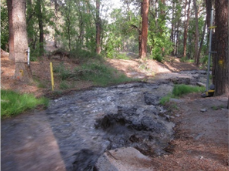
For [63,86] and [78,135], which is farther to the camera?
[63,86]

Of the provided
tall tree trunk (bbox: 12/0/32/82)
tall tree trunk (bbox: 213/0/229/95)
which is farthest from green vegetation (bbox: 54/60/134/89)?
tall tree trunk (bbox: 213/0/229/95)

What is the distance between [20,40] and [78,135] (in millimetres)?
6548

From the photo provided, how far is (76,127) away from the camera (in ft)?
17.2

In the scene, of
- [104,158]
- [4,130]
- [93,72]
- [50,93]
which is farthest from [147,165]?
[93,72]

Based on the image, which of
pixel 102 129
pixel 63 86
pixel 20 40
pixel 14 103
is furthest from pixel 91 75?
pixel 102 129

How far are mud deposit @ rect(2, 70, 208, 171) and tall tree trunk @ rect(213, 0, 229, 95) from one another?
2.24 meters

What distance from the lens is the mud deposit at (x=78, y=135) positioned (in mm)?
3480

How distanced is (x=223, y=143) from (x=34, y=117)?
5.20m

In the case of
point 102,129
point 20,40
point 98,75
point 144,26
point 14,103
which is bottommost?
point 102,129

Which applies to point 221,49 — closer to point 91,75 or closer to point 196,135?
point 196,135

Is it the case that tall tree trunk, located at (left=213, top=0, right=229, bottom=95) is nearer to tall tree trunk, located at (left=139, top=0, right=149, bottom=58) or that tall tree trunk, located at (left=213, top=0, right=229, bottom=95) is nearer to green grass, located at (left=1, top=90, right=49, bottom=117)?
green grass, located at (left=1, top=90, right=49, bottom=117)

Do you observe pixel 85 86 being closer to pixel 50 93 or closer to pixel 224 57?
pixel 50 93

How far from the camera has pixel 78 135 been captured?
4703 millimetres

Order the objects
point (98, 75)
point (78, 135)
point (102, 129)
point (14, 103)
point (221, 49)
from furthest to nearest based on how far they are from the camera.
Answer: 1. point (98, 75)
2. point (221, 49)
3. point (14, 103)
4. point (102, 129)
5. point (78, 135)
